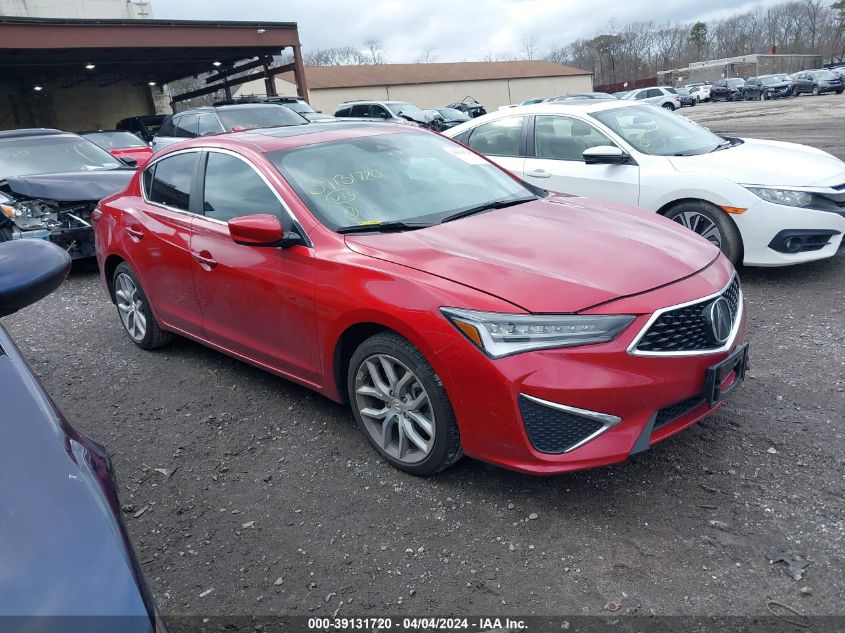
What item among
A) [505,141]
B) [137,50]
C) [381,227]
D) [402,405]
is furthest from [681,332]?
[137,50]

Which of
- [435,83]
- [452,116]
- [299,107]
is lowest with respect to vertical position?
[452,116]

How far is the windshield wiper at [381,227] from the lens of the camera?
3.52 metres

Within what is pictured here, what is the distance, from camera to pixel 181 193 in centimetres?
452

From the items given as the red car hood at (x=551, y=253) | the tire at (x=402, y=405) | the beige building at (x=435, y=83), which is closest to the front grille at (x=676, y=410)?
the red car hood at (x=551, y=253)

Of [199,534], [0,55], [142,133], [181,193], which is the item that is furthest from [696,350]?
[0,55]

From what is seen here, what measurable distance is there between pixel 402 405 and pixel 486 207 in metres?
1.30

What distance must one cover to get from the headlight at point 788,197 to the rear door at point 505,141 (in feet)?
7.36

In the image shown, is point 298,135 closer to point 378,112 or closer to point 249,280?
point 249,280

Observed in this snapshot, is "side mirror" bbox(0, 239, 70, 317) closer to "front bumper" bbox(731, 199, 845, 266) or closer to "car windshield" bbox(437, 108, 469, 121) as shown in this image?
"front bumper" bbox(731, 199, 845, 266)

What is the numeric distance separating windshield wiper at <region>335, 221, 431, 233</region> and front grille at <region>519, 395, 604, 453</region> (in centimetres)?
120

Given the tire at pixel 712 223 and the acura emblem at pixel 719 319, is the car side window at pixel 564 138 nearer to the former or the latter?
the tire at pixel 712 223

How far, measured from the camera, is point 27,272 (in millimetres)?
2055

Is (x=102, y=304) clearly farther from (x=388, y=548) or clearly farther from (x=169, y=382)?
(x=388, y=548)

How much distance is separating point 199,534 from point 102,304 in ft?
14.6
